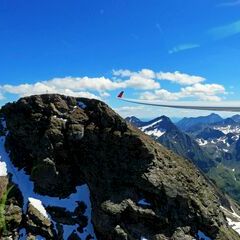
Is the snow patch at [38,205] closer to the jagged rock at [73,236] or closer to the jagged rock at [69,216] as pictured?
the jagged rock at [69,216]

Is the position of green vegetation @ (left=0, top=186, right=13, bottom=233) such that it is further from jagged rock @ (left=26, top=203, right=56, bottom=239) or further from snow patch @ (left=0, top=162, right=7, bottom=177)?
snow patch @ (left=0, top=162, right=7, bottom=177)

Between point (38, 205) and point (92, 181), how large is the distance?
15.3 meters

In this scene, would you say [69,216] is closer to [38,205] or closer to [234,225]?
[38,205]

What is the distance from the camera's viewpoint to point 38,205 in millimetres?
104000

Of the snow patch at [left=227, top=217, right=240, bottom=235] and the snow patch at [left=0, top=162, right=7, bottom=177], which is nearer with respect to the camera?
the snow patch at [left=0, top=162, right=7, bottom=177]

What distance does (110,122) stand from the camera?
363 ft

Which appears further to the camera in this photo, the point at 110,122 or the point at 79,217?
the point at 110,122

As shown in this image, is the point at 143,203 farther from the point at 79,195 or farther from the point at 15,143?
the point at 15,143

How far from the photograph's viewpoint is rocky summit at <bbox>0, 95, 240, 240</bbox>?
317 ft

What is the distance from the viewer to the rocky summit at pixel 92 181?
96750mm

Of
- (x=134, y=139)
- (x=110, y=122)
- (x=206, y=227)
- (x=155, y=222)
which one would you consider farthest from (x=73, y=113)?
(x=206, y=227)

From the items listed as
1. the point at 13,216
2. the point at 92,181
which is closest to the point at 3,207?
the point at 13,216

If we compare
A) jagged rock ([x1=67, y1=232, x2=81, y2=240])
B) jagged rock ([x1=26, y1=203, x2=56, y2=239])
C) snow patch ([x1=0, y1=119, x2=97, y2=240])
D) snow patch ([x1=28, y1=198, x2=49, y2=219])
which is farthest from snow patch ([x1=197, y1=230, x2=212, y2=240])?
snow patch ([x1=28, y1=198, x2=49, y2=219])

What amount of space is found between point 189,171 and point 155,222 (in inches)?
1036
